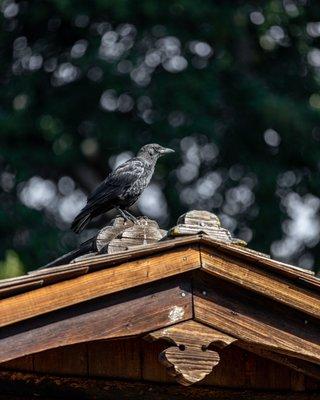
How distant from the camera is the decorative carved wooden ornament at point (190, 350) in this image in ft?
17.6

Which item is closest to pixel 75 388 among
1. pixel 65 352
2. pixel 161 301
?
pixel 65 352

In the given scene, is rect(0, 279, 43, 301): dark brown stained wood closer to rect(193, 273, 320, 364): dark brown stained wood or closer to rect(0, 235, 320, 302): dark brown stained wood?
rect(0, 235, 320, 302): dark brown stained wood

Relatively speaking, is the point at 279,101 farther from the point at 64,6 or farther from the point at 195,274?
the point at 195,274

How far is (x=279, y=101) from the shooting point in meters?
19.0

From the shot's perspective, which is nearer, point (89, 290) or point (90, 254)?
point (89, 290)

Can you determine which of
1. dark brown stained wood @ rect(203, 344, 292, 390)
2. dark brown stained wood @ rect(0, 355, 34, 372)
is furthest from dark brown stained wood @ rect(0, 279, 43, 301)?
dark brown stained wood @ rect(203, 344, 292, 390)

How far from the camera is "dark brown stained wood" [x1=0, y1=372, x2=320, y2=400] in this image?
18.0ft

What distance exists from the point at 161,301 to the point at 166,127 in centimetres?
1333

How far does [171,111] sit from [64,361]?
43.7 feet

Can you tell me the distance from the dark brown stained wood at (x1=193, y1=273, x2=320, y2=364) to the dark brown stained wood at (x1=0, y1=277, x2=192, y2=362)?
0.21 ft

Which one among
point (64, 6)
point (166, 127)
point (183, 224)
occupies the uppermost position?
point (183, 224)

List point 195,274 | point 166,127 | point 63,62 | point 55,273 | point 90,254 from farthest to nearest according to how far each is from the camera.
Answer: point 63,62 → point 166,127 → point 90,254 → point 195,274 → point 55,273

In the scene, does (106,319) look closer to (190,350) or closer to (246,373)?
(190,350)

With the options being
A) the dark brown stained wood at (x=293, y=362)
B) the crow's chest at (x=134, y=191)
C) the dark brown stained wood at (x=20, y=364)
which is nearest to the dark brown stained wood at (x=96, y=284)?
the dark brown stained wood at (x=20, y=364)
